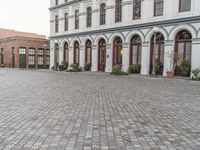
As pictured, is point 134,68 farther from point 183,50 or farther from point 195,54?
point 195,54

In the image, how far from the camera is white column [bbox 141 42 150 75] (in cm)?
2208

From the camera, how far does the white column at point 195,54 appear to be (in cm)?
1831

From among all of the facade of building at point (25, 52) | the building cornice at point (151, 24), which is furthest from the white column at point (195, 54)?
the facade of building at point (25, 52)

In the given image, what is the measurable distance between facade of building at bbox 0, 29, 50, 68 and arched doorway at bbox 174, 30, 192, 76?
28945 millimetres

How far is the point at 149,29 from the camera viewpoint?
21.8 m

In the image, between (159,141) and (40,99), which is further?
(40,99)

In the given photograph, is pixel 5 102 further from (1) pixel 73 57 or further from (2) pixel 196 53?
(1) pixel 73 57

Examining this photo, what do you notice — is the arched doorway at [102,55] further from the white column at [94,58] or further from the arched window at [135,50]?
the arched window at [135,50]

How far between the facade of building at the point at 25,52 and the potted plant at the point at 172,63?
28.6 meters

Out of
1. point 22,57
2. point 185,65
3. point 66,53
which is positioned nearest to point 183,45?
point 185,65

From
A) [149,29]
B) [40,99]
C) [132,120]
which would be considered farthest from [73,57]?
[132,120]

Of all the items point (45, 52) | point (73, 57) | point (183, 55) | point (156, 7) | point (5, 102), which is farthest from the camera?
point (45, 52)

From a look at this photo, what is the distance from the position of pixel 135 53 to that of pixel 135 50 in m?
0.28

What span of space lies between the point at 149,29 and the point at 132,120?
56.1ft
